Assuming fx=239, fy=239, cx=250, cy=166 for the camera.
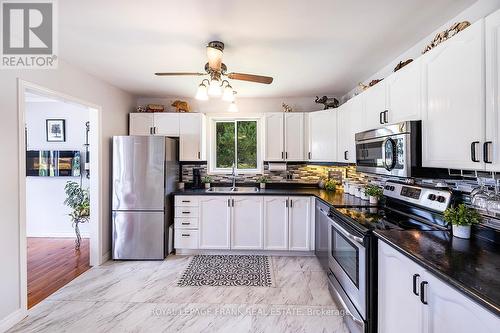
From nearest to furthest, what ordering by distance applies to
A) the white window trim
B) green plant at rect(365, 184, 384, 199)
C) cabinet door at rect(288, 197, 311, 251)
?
green plant at rect(365, 184, 384, 199)
cabinet door at rect(288, 197, 311, 251)
the white window trim

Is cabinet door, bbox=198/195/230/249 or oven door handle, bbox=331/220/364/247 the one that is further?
cabinet door, bbox=198/195/230/249

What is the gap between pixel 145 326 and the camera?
204 centimetres

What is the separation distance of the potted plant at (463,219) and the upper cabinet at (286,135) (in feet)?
7.89

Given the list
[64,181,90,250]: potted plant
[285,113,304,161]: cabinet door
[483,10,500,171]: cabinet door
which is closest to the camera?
[483,10,500,171]: cabinet door

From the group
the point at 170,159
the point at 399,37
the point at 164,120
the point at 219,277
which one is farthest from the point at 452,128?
the point at 164,120

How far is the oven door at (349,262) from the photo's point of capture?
1.72 metres

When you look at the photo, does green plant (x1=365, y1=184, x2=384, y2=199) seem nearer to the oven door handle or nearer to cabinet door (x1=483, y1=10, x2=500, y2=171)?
the oven door handle

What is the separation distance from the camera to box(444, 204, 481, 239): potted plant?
1.47 meters

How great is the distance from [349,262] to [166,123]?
323 centimetres

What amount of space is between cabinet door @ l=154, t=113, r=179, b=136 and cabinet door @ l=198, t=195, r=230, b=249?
1.26 metres

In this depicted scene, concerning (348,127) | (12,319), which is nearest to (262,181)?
(348,127)

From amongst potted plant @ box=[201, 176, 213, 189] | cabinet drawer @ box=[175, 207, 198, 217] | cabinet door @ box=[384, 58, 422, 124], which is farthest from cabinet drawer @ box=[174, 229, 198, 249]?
cabinet door @ box=[384, 58, 422, 124]

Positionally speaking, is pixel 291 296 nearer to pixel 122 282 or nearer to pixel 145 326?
pixel 145 326

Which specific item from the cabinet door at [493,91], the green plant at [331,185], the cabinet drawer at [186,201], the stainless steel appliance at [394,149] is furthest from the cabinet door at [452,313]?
the cabinet drawer at [186,201]
